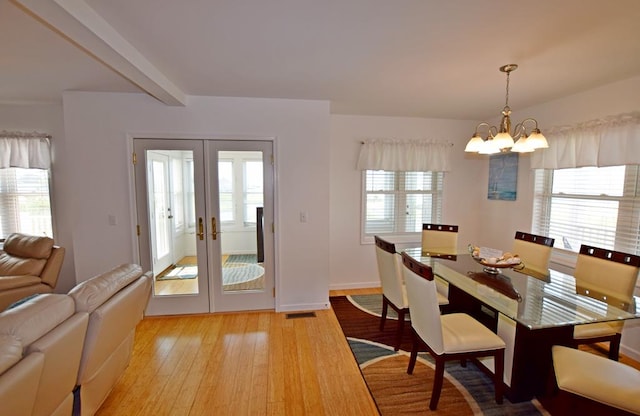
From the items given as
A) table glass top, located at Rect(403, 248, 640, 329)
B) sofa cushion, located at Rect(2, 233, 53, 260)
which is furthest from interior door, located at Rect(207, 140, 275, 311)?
table glass top, located at Rect(403, 248, 640, 329)

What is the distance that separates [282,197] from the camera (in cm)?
325

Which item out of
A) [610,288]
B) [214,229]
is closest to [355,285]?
[214,229]

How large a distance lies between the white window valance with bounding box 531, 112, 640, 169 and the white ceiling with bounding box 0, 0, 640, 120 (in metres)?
0.39

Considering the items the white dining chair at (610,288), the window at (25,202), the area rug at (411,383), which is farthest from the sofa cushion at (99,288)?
the white dining chair at (610,288)

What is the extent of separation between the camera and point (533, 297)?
2014 mm

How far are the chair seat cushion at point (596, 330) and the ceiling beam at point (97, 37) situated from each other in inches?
145

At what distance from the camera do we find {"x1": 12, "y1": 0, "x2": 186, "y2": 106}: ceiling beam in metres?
1.37

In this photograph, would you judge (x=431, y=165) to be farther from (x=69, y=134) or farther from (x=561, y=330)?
(x=69, y=134)

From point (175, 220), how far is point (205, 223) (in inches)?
13.4

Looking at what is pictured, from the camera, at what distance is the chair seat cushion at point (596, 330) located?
6.71ft

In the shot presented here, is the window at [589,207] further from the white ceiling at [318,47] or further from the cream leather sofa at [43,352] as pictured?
the cream leather sofa at [43,352]

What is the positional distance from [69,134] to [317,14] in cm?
293

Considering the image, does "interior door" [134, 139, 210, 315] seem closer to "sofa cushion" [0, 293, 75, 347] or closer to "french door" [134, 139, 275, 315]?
"french door" [134, 139, 275, 315]

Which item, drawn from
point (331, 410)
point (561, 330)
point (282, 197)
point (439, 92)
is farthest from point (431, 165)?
point (331, 410)
